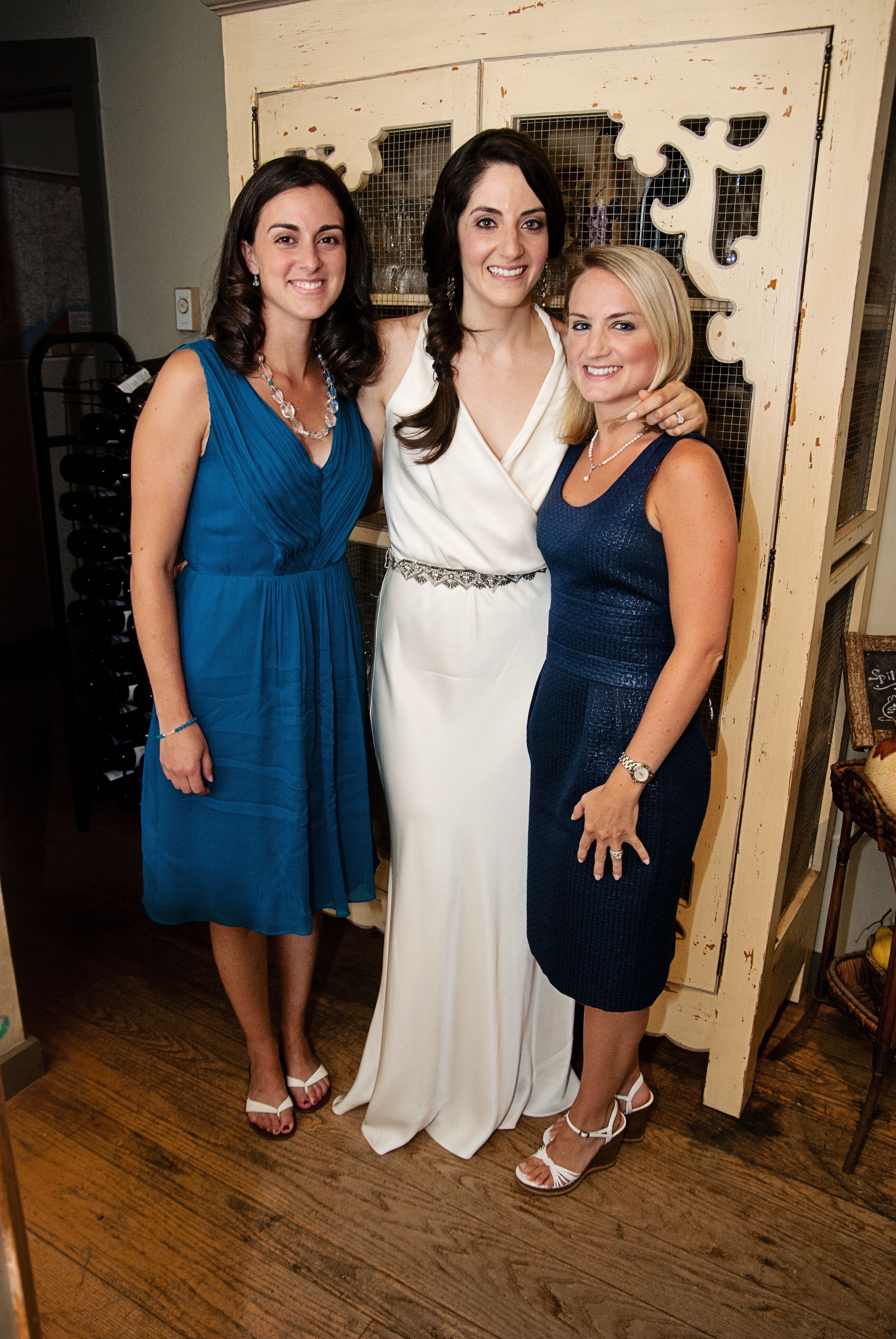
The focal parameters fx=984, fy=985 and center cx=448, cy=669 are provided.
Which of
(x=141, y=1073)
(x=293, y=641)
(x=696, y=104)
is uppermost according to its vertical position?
(x=696, y=104)

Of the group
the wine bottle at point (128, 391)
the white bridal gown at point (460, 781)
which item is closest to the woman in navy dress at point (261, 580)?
the white bridal gown at point (460, 781)

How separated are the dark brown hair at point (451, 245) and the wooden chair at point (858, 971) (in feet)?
3.50

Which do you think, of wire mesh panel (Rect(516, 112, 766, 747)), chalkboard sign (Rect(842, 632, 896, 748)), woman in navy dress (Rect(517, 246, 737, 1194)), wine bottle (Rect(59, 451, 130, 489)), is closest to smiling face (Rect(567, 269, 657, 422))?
woman in navy dress (Rect(517, 246, 737, 1194))

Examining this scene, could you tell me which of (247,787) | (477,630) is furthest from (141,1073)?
(477,630)

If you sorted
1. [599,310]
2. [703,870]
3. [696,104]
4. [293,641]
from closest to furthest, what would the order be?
[599,310] → [696,104] → [293,641] → [703,870]

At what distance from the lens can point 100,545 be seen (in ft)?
10.1

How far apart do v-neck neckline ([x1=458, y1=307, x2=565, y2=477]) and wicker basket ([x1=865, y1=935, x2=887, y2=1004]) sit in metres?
1.33

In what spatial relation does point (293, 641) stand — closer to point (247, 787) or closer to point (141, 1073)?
point (247, 787)

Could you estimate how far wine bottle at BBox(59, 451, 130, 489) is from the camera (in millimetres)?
3014

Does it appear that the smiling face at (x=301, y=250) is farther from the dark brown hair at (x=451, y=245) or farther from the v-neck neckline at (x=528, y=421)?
the v-neck neckline at (x=528, y=421)

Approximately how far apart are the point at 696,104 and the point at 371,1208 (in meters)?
2.07

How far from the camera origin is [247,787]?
6.01 feet

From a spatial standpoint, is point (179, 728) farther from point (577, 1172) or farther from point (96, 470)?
point (96, 470)

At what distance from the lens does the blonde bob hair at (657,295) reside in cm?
150
